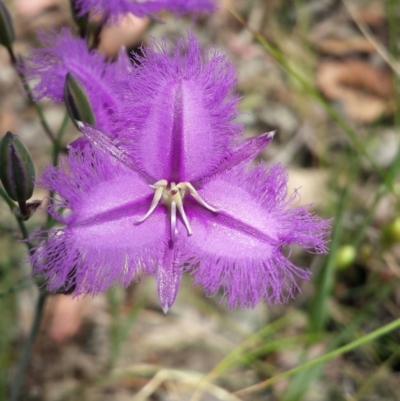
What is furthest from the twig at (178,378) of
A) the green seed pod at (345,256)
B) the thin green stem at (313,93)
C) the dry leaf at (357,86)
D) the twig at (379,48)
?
the dry leaf at (357,86)

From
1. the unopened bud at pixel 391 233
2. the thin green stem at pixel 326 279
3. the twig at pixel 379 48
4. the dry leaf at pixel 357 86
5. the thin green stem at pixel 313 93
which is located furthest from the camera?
the dry leaf at pixel 357 86

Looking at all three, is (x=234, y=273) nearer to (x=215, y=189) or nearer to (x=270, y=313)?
(x=215, y=189)

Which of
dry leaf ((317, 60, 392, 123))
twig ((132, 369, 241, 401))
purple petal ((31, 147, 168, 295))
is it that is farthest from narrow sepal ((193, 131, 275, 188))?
dry leaf ((317, 60, 392, 123))

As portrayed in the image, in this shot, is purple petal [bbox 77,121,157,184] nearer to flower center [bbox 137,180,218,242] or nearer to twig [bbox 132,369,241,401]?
flower center [bbox 137,180,218,242]

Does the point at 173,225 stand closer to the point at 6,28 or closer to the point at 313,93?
the point at 6,28

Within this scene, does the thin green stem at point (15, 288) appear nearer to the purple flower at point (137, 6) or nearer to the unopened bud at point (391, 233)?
the purple flower at point (137, 6)
